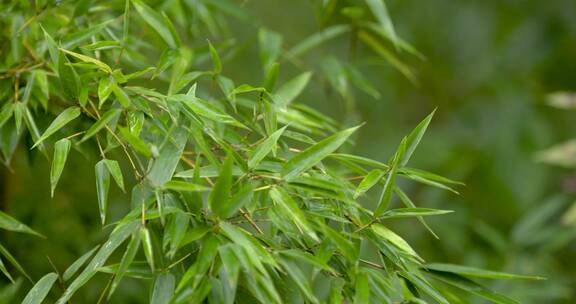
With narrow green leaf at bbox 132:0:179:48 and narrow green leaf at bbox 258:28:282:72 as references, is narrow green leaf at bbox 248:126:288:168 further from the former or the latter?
narrow green leaf at bbox 258:28:282:72

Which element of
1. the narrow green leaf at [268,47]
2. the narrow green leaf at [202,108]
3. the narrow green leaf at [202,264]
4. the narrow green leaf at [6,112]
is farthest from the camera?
the narrow green leaf at [268,47]

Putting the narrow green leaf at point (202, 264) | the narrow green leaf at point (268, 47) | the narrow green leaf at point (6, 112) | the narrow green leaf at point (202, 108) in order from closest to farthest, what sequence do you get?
the narrow green leaf at point (202, 264), the narrow green leaf at point (202, 108), the narrow green leaf at point (6, 112), the narrow green leaf at point (268, 47)

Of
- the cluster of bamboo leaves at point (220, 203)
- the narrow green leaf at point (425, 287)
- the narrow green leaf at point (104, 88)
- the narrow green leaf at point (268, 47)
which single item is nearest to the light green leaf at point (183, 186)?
the cluster of bamboo leaves at point (220, 203)

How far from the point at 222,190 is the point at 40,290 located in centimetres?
23

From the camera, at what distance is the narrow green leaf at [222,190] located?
66cm

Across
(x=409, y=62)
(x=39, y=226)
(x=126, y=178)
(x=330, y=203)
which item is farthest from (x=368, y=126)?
(x=330, y=203)

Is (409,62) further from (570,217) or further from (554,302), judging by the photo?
(570,217)

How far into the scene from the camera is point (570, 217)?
151 centimetres

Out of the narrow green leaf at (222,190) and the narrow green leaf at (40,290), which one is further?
the narrow green leaf at (40,290)

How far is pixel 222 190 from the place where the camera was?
2.16 ft

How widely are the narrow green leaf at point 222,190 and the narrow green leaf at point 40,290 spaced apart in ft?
0.66

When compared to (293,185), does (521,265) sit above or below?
below

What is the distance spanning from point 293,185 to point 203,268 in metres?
0.11

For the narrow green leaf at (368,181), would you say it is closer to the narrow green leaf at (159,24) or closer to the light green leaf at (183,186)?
the light green leaf at (183,186)
